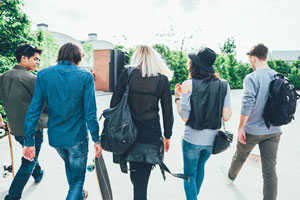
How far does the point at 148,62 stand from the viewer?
194 cm

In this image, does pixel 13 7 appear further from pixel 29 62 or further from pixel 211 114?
pixel 211 114

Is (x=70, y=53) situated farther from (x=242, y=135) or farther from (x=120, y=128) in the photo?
(x=242, y=135)

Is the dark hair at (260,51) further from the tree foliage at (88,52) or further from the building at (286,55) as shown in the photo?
the building at (286,55)

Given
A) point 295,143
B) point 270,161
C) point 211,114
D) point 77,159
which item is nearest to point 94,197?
point 77,159

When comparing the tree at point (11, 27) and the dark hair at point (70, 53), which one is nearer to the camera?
the dark hair at point (70, 53)

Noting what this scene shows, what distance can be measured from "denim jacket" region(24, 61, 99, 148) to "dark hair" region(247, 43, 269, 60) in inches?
77.6

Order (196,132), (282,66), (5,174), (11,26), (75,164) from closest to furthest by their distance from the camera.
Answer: (75,164), (196,132), (5,174), (11,26), (282,66)

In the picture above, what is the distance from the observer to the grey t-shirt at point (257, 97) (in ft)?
7.62

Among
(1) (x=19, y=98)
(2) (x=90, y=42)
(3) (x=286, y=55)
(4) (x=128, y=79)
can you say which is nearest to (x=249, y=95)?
(4) (x=128, y=79)

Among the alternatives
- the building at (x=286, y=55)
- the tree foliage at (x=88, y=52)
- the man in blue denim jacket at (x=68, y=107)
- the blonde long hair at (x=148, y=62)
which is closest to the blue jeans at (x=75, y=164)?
the man in blue denim jacket at (x=68, y=107)

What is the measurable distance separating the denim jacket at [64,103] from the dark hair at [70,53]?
0.06 meters

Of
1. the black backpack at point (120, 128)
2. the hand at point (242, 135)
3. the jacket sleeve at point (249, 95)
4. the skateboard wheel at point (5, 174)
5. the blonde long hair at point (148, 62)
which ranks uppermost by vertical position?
the blonde long hair at point (148, 62)

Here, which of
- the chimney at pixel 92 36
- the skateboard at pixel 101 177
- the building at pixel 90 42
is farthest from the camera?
the chimney at pixel 92 36

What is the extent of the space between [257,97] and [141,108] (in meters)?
1.44
